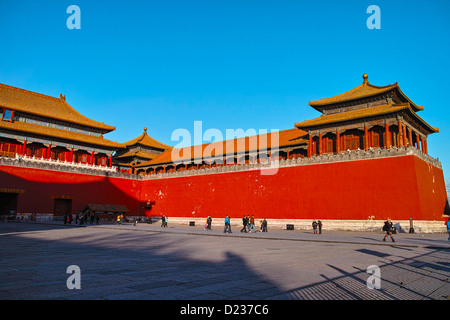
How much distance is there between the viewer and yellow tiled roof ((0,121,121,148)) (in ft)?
105

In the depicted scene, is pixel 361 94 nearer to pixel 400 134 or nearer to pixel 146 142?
pixel 400 134

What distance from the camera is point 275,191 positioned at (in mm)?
27516

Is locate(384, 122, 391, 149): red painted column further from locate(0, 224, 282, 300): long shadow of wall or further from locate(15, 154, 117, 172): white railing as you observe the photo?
locate(15, 154, 117, 172): white railing

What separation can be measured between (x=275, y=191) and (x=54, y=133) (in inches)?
934

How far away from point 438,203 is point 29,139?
36.8 meters

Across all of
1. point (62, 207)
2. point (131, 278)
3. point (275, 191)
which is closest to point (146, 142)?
point (62, 207)

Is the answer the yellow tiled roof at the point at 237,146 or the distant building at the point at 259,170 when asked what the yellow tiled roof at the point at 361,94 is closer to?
the distant building at the point at 259,170

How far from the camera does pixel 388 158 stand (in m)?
22.3

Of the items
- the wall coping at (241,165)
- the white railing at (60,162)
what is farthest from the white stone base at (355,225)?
the white railing at (60,162)

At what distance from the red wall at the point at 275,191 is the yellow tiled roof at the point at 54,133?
452 centimetres

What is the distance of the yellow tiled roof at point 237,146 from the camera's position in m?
31.3

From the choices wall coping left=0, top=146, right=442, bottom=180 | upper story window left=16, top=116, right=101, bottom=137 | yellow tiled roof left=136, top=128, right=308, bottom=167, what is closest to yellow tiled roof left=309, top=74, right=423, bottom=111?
yellow tiled roof left=136, top=128, right=308, bottom=167
